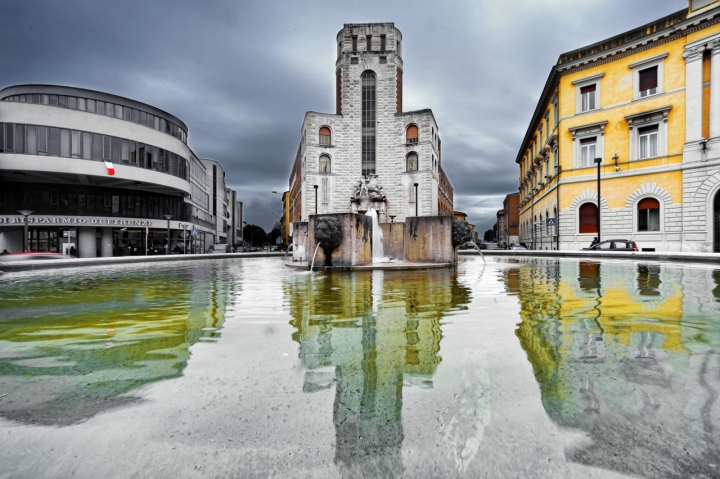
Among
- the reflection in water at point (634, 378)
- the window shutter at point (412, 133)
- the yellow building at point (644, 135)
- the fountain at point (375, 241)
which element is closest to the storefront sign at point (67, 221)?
the fountain at point (375, 241)

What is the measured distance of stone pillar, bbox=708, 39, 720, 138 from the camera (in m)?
22.1

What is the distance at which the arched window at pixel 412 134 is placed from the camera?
4831cm

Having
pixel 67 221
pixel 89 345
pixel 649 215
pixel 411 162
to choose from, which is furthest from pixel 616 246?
pixel 67 221

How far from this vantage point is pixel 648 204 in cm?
2497

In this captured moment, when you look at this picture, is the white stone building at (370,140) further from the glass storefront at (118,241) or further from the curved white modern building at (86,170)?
the curved white modern building at (86,170)

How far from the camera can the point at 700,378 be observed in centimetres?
245

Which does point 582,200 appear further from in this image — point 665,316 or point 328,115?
point 328,115

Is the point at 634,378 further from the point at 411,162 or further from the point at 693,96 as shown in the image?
the point at 411,162

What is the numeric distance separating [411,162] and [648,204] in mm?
27738

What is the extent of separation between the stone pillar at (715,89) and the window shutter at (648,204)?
4633 mm

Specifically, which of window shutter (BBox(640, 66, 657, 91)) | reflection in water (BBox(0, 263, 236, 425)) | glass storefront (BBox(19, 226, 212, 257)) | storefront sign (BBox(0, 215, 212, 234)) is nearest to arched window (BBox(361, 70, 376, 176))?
glass storefront (BBox(19, 226, 212, 257))

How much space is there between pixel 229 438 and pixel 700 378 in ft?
9.63

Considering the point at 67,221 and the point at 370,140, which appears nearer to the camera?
the point at 67,221

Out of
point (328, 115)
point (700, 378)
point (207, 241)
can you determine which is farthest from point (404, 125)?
point (700, 378)
